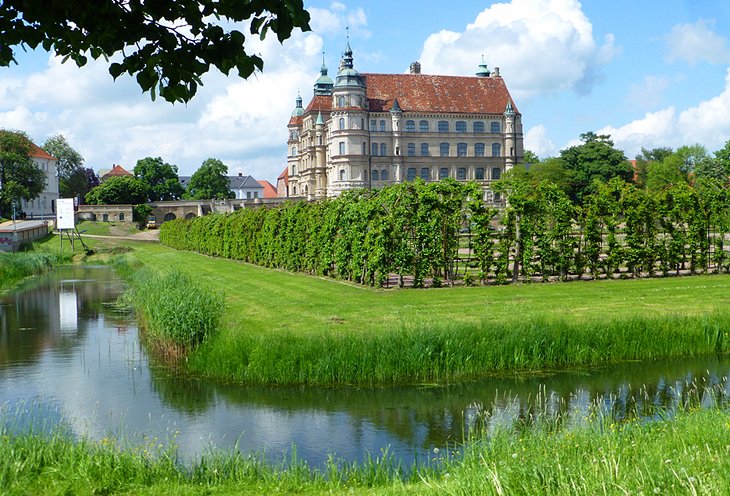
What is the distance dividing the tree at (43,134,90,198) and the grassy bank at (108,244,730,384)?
107374 mm

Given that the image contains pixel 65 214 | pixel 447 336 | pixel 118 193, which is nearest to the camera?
pixel 447 336

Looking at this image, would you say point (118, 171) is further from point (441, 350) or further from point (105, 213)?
point (441, 350)

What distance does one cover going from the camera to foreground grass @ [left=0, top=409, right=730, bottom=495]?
18.9ft

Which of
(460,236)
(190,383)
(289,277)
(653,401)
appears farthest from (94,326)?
(653,401)

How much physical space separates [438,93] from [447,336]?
97080 mm

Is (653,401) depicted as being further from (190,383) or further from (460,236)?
(460,236)

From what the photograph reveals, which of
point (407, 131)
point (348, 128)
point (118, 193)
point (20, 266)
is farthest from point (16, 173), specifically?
point (20, 266)

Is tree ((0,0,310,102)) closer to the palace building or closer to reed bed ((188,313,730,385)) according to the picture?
reed bed ((188,313,730,385))

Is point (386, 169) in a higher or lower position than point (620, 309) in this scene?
higher

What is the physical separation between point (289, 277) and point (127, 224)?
69.2 m

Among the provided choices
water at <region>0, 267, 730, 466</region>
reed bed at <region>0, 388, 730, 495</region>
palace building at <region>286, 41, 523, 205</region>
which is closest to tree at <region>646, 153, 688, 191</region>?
palace building at <region>286, 41, 523, 205</region>

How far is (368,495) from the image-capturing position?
7102 mm

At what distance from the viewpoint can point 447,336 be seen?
14359mm

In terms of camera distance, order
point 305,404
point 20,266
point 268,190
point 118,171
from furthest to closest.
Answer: point 268,190
point 118,171
point 20,266
point 305,404
